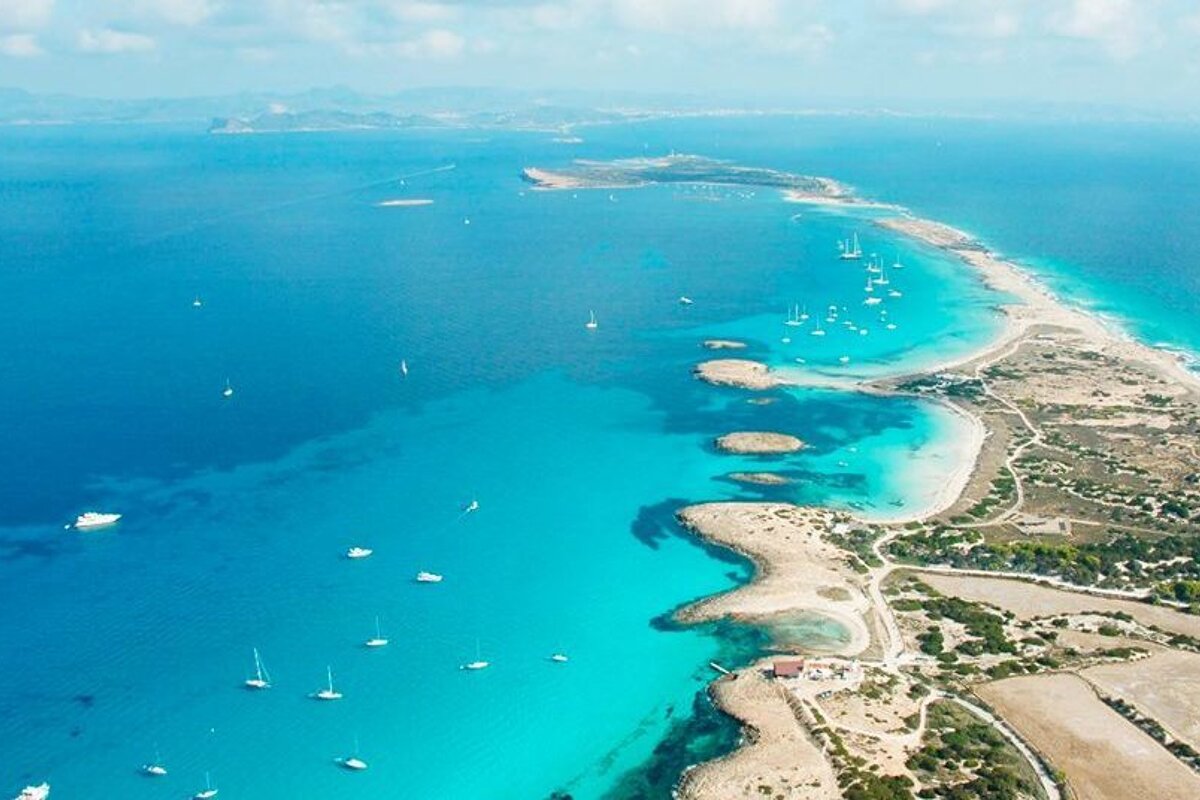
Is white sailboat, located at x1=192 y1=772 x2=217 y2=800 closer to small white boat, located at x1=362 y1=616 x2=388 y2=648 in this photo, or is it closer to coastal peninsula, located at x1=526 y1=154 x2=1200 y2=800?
small white boat, located at x1=362 y1=616 x2=388 y2=648

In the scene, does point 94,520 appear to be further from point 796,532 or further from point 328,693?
point 796,532

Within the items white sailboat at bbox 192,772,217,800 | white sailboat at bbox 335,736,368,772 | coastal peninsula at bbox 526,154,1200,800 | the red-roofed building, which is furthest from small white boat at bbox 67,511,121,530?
the red-roofed building

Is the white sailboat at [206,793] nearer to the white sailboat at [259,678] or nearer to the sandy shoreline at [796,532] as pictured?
the white sailboat at [259,678]

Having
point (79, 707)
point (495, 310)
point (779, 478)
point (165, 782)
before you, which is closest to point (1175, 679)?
point (779, 478)

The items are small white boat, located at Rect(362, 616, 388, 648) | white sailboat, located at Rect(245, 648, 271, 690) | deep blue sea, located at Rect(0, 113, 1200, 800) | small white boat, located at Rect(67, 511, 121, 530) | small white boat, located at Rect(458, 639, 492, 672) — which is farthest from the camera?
small white boat, located at Rect(67, 511, 121, 530)

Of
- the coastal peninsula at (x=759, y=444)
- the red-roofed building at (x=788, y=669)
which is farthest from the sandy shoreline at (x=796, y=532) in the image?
the coastal peninsula at (x=759, y=444)

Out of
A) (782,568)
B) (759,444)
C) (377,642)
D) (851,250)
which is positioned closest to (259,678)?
(377,642)
